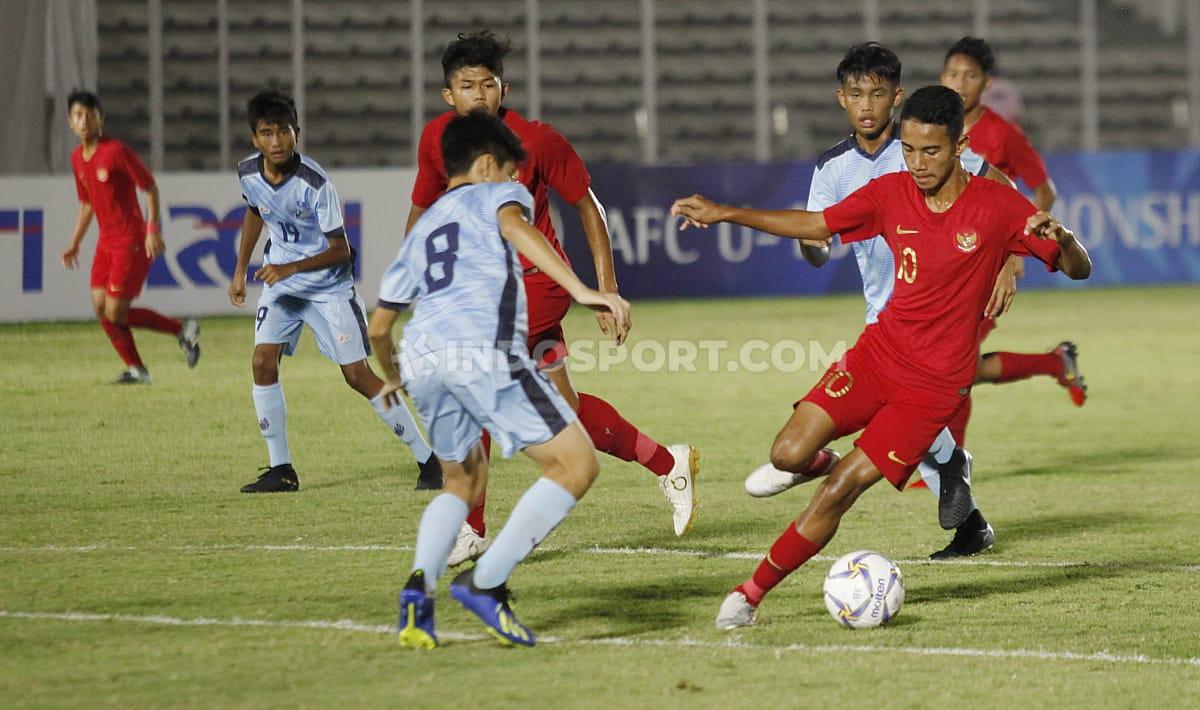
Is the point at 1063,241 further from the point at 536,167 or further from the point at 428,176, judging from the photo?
the point at 428,176

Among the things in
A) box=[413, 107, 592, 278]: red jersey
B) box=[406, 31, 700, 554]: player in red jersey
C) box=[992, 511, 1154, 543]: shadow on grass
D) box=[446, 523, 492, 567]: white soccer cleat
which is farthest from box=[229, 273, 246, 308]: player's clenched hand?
box=[992, 511, 1154, 543]: shadow on grass

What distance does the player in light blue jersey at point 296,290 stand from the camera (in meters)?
7.89

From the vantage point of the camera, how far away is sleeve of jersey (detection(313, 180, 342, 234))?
26.0 ft

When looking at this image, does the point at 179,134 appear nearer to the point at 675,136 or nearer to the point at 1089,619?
the point at 675,136

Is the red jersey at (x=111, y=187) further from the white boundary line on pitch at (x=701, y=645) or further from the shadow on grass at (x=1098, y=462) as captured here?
the white boundary line on pitch at (x=701, y=645)

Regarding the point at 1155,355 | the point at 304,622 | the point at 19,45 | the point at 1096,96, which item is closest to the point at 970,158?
the point at 304,622

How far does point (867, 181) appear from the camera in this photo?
22.0 feet

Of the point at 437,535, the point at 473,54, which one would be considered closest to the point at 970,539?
the point at 437,535

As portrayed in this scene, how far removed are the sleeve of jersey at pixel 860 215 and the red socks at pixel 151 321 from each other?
7.75m

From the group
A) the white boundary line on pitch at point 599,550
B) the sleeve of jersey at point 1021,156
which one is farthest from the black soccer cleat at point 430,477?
the sleeve of jersey at point 1021,156

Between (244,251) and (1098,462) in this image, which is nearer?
(244,251)

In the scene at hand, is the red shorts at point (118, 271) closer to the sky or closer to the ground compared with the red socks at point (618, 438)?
closer to the sky

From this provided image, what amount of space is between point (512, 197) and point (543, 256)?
9.0 inches

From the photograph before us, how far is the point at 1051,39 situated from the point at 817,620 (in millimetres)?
21083
